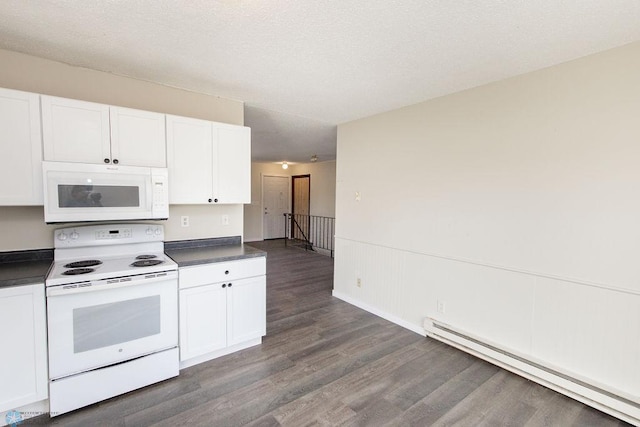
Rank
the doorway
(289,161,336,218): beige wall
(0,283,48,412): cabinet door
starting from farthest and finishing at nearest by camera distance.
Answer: the doorway → (289,161,336,218): beige wall → (0,283,48,412): cabinet door

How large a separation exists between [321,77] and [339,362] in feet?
8.32

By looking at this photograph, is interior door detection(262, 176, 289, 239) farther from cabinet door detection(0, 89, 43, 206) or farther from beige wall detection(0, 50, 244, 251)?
cabinet door detection(0, 89, 43, 206)

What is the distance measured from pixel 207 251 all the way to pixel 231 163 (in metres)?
0.91

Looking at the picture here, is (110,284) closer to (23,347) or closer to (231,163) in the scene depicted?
(23,347)

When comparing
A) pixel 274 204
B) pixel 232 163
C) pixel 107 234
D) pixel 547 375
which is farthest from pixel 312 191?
pixel 547 375

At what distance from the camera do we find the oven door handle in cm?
190

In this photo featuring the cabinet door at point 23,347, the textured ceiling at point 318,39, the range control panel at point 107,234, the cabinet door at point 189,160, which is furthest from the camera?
the cabinet door at point 189,160

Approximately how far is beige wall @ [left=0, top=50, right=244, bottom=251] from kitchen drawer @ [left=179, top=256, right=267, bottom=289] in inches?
26.1

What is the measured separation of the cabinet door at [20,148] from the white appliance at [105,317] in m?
0.40

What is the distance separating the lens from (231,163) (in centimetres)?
297

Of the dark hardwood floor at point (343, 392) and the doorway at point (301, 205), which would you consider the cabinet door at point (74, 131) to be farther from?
the doorway at point (301, 205)

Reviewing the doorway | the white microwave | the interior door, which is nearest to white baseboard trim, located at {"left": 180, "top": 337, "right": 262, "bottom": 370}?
the white microwave

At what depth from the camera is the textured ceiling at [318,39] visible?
1.64 m

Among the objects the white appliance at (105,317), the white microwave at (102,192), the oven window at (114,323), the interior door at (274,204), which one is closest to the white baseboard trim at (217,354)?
the white appliance at (105,317)
